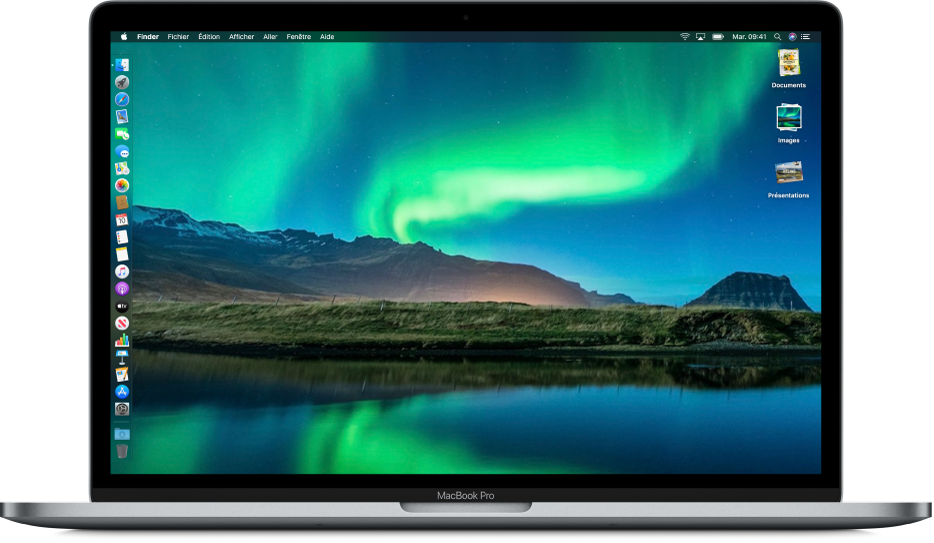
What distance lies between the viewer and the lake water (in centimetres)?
613

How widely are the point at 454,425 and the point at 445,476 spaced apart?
0.50 m

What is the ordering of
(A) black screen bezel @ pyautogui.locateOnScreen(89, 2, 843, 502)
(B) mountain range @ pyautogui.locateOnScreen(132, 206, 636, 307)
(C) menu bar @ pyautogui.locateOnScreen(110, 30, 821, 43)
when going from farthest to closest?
(B) mountain range @ pyautogui.locateOnScreen(132, 206, 636, 307) < (C) menu bar @ pyautogui.locateOnScreen(110, 30, 821, 43) < (A) black screen bezel @ pyautogui.locateOnScreen(89, 2, 843, 502)

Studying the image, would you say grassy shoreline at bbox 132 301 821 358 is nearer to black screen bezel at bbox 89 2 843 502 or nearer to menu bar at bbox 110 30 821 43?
black screen bezel at bbox 89 2 843 502

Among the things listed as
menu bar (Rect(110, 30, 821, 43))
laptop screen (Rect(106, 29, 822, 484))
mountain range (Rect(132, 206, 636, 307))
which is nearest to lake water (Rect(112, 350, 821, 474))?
laptop screen (Rect(106, 29, 822, 484))

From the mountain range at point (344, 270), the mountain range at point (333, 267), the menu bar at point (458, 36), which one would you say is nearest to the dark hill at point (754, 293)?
the mountain range at point (344, 270)

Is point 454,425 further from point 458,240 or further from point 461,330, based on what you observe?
point 458,240

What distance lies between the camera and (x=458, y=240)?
6.91 m

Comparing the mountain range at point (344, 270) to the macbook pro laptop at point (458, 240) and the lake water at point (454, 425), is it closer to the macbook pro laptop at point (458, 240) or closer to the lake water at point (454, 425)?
the macbook pro laptop at point (458, 240)

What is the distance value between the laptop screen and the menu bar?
27 millimetres

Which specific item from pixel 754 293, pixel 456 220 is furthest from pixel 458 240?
pixel 754 293

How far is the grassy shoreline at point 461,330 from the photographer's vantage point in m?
6.53
